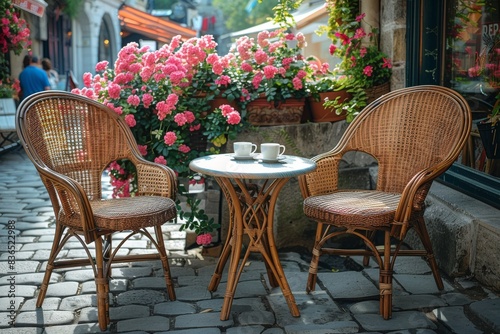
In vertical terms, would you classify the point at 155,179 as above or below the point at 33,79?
below

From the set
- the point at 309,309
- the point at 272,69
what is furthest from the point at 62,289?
the point at 272,69

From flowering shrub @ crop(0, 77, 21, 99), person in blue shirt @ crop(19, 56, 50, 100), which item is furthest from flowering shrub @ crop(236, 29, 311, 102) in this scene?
person in blue shirt @ crop(19, 56, 50, 100)

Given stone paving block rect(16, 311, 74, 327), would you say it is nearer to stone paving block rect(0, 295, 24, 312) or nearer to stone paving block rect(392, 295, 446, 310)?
stone paving block rect(0, 295, 24, 312)

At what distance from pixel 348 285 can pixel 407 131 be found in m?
1.04

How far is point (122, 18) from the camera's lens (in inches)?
786

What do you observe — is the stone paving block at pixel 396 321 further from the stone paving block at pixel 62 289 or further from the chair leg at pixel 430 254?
the stone paving block at pixel 62 289

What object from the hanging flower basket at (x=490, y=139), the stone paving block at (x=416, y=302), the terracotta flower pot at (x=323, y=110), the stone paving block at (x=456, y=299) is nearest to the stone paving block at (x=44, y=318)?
the stone paving block at (x=416, y=302)

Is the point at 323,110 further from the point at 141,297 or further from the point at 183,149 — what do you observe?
the point at 141,297

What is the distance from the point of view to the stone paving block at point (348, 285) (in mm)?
3758

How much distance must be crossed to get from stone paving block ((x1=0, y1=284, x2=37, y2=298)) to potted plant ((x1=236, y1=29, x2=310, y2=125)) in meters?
1.90

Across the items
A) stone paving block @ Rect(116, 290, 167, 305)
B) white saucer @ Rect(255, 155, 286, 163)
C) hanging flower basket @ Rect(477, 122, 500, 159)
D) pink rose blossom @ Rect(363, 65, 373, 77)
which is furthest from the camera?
pink rose blossom @ Rect(363, 65, 373, 77)

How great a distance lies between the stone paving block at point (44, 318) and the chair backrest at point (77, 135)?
0.87 meters

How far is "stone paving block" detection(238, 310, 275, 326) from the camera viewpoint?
133 inches

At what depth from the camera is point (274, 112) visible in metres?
4.77
